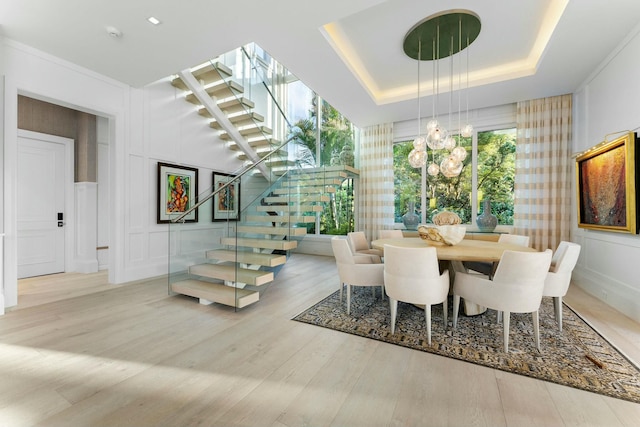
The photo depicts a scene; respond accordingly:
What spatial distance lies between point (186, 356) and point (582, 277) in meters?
5.43

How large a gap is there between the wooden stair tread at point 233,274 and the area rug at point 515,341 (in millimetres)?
643

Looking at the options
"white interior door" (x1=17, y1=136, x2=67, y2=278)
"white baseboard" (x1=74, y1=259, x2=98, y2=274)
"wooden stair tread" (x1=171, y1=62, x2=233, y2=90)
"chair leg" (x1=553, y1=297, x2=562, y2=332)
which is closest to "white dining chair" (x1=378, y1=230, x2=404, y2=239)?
"chair leg" (x1=553, y1=297, x2=562, y2=332)

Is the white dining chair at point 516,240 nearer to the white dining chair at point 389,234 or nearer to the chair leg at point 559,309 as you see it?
the chair leg at point 559,309

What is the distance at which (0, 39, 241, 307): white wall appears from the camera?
3111mm

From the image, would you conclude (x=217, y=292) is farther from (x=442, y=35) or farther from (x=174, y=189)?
(x=442, y=35)

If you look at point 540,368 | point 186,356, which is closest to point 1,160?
point 186,356

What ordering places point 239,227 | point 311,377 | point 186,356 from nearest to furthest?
point 311,377, point 186,356, point 239,227

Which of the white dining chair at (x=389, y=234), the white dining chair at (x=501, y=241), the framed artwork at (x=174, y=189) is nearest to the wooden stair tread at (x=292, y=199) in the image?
the white dining chair at (x=389, y=234)

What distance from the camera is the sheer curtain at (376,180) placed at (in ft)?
19.9

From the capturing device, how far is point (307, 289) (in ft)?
13.0

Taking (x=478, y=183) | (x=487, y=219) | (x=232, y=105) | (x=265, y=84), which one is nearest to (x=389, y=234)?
(x=487, y=219)

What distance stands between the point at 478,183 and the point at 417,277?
13.0 feet

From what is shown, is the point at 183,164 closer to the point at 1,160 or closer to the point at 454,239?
the point at 1,160

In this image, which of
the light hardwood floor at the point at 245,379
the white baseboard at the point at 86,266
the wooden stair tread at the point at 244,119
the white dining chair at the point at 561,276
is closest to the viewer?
the light hardwood floor at the point at 245,379
